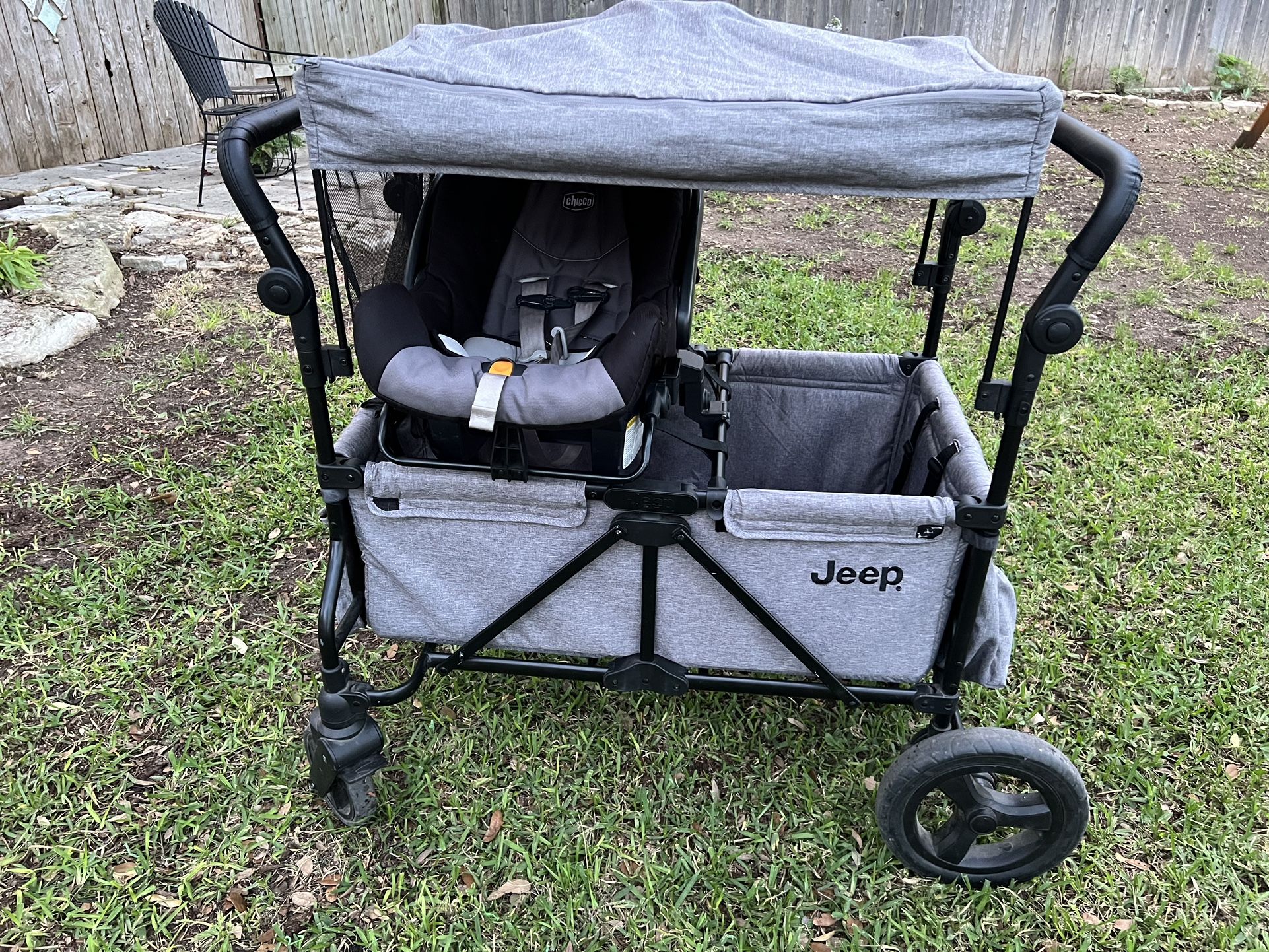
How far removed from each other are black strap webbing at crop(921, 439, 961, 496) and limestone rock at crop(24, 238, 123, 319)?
401 cm

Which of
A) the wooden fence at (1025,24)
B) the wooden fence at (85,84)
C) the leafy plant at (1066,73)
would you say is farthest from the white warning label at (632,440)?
the leafy plant at (1066,73)

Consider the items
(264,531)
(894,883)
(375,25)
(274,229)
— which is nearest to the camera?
(274,229)

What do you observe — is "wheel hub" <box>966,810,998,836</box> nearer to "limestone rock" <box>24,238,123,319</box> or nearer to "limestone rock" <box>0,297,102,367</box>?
"limestone rock" <box>0,297,102,367</box>

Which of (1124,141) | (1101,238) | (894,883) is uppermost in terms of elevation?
(1101,238)

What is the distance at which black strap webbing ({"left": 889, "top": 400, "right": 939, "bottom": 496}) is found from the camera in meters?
2.30

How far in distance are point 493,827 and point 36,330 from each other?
3339 millimetres

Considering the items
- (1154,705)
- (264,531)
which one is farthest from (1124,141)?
(264,531)

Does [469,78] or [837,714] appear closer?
[469,78]

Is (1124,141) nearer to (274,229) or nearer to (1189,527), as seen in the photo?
(1189,527)

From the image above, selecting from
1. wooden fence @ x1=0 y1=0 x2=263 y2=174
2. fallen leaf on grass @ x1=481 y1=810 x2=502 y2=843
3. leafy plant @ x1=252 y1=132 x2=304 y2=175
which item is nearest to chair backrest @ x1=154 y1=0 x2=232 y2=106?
leafy plant @ x1=252 y1=132 x2=304 y2=175

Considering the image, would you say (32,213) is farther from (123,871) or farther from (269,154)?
(123,871)

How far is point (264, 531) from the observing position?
9.81 feet

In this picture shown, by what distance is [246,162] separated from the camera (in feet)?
5.07

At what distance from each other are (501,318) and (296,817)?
133cm
